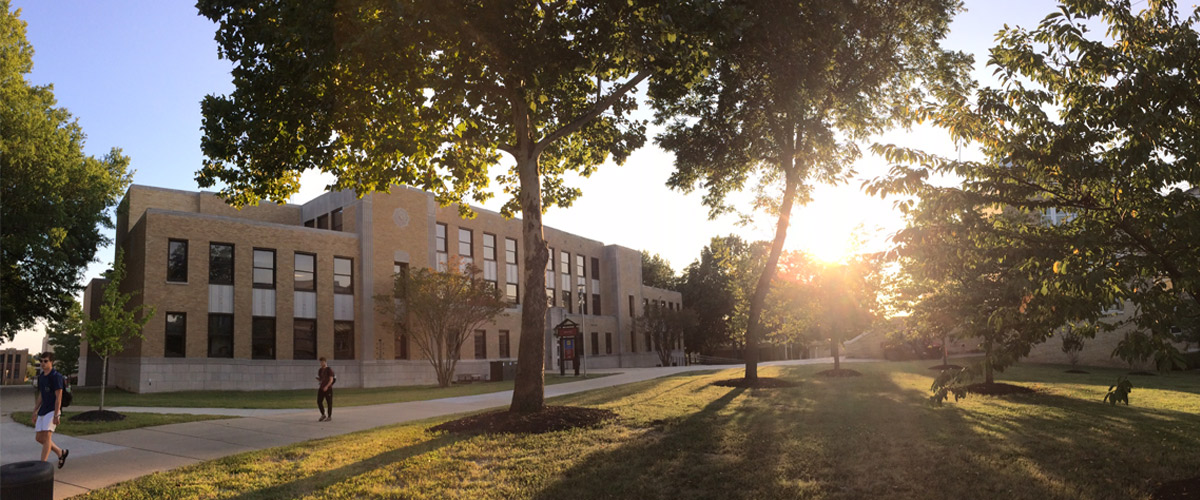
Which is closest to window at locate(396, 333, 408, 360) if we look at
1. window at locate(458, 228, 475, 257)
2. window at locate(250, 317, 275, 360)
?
window at locate(250, 317, 275, 360)

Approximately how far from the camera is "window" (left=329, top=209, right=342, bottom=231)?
1462 inches

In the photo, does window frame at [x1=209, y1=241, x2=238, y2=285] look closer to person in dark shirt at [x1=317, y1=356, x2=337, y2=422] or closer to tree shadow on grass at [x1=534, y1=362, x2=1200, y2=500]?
person in dark shirt at [x1=317, y1=356, x2=337, y2=422]

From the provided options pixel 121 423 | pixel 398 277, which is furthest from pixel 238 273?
pixel 121 423

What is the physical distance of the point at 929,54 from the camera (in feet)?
61.5

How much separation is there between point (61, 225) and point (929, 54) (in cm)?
3492

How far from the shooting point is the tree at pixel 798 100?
50.6 feet

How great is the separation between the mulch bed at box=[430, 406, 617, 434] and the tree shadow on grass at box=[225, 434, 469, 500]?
34.1 inches

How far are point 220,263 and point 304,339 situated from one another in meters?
5.08

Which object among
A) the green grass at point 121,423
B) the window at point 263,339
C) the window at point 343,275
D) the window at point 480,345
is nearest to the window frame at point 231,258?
the window at point 263,339

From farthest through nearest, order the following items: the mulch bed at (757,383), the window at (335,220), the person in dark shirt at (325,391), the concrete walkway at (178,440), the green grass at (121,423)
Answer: the window at (335,220), the mulch bed at (757,383), the person in dark shirt at (325,391), the green grass at (121,423), the concrete walkway at (178,440)

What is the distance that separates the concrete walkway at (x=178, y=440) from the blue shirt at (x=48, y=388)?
891mm

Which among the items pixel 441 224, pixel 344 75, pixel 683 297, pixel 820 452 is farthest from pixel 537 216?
pixel 683 297

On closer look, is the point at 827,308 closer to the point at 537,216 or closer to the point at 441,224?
the point at 537,216

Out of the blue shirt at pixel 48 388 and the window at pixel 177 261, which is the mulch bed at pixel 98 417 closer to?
the blue shirt at pixel 48 388
